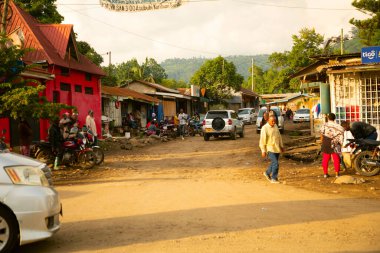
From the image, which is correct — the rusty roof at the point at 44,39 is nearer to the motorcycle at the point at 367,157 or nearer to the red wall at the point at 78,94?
the red wall at the point at 78,94

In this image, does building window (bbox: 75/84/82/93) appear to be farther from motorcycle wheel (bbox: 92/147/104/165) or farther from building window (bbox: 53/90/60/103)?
motorcycle wheel (bbox: 92/147/104/165)

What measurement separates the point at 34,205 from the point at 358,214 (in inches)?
199

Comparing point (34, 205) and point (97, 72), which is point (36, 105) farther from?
point (97, 72)

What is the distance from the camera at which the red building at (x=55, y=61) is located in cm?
2173

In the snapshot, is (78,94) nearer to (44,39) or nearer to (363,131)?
(44,39)

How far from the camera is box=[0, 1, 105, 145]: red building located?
21.7 m

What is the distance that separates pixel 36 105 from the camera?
11867mm

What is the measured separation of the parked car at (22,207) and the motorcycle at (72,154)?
29.0 feet

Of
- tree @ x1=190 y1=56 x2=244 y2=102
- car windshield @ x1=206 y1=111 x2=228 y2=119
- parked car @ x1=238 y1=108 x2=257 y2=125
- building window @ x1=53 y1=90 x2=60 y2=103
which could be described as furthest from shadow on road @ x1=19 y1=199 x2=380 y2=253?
tree @ x1=190 y1=56 x2=244 y2=102

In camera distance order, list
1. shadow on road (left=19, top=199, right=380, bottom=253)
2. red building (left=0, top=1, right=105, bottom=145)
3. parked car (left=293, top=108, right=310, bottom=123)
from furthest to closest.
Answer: parked car (left=293, top=108, right=310, bottom=123) → red building (left=0, top=1, right=105, bottom=145) → shadow on road (left=19, top=199, right=380, bottom=253)

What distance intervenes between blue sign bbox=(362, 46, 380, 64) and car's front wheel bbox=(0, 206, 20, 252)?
10.5 metres

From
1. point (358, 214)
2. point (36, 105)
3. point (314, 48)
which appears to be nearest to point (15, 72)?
point (36, 105)

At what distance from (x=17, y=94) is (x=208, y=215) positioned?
6701 mm

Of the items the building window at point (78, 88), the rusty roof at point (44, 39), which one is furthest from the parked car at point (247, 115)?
the rusty roof at point (44, 39)
